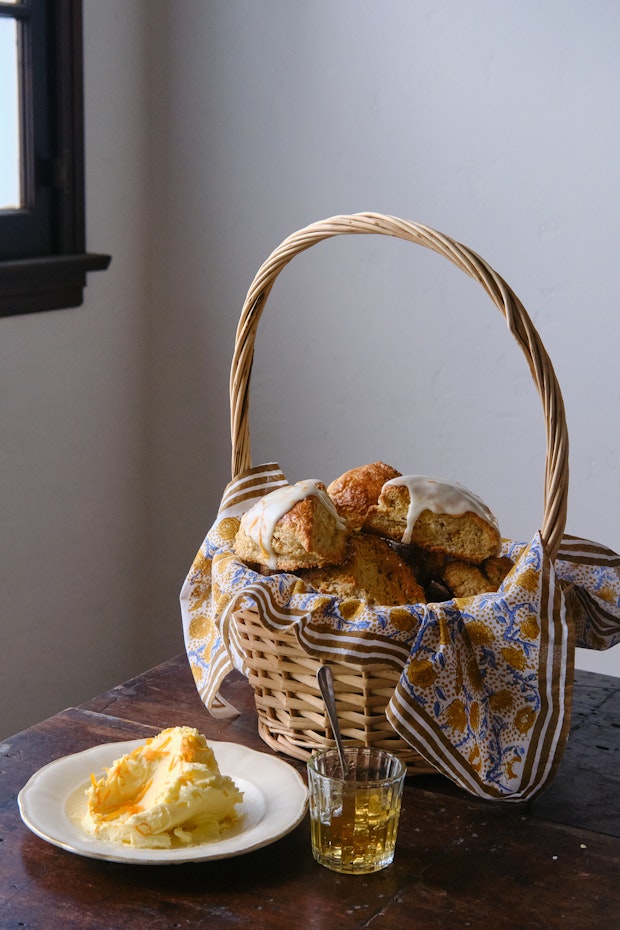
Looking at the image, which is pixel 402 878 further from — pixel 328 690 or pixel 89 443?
pixel 89 443

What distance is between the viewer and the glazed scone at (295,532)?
1.04 m

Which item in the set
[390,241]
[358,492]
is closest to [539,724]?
[358,492]

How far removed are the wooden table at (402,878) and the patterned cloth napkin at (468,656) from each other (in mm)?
45

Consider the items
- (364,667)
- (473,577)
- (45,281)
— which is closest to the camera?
(364,667)

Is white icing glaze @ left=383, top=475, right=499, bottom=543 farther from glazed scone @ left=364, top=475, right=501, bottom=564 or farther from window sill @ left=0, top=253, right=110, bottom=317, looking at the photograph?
window sill @ left=0, top=253, right=110, bottom=317

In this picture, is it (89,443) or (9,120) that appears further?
(89,443)

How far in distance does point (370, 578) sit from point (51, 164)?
4.48 ft

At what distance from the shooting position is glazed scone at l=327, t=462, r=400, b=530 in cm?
115

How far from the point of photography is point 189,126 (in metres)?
2.23

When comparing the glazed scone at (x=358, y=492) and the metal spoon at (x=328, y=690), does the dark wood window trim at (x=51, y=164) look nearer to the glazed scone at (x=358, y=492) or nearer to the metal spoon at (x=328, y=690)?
the glazed scone at (x=358, y=492)

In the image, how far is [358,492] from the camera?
3.84ft

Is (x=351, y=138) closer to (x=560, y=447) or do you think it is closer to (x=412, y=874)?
(x=560, y=447)

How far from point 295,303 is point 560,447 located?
1175 mm

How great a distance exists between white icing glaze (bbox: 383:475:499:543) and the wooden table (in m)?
0.26
